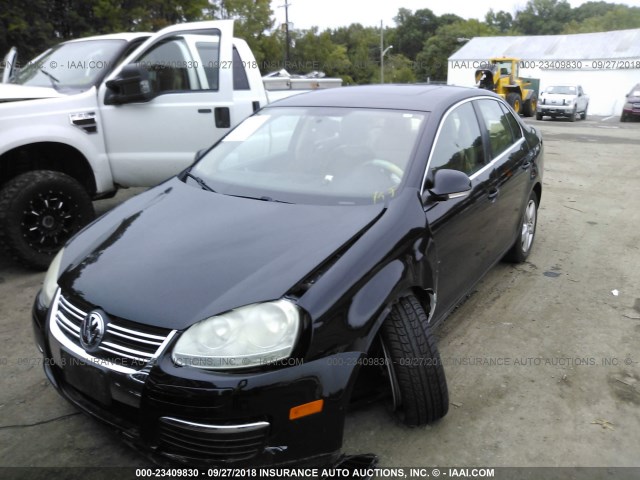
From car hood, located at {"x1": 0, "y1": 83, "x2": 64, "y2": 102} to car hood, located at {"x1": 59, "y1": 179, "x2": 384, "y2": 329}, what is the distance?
7.43 feet

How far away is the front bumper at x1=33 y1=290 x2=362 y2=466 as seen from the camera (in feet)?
6.47

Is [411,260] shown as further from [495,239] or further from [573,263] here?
[573,263]

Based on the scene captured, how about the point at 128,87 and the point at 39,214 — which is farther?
the point at 128,87

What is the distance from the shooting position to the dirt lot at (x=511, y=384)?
2.55 metres

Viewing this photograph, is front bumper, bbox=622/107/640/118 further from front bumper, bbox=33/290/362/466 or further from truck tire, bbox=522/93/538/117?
front bumper, bbox=33/290/362/466

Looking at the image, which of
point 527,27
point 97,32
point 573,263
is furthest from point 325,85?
point 527,27

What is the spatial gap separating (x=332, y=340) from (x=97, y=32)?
61.7 feet

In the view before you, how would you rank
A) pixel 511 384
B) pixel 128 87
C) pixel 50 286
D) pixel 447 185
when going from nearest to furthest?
pixel 50 286 < pixel 447 185 < pixel 511 384 < pixel 128 87

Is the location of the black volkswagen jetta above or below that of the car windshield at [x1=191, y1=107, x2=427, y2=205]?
below

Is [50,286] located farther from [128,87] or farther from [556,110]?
[556,110]

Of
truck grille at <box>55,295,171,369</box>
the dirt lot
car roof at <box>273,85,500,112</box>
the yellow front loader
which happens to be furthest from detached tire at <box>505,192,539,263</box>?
the yellow front loader

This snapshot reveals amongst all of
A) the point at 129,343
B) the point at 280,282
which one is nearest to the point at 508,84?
the point at 280,282

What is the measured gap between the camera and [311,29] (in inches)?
2000

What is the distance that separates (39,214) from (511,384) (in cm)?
387
